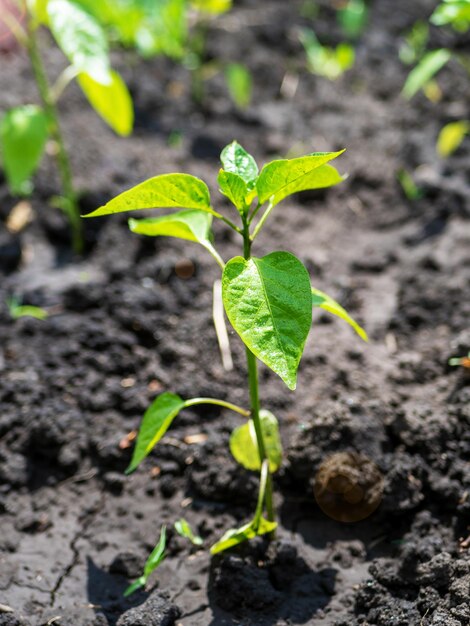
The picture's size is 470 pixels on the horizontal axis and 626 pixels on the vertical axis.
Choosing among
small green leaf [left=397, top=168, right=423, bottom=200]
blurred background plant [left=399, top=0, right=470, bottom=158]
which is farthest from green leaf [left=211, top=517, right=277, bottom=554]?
small green leaf [left=397, top=168, right=423, bottom=200]

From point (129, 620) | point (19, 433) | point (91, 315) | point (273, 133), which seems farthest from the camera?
point (273, 133)

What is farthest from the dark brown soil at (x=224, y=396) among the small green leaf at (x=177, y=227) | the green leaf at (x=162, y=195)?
the green leaf at (x=162, y=195)

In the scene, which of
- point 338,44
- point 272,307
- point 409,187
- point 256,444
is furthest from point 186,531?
point 338,44

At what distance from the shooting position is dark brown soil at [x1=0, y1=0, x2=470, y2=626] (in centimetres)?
171

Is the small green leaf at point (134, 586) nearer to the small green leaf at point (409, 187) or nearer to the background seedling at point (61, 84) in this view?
the background seedling at point (61, 84)

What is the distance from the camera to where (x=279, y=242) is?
2.98 meters

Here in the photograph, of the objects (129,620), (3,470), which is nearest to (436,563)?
(129,620)

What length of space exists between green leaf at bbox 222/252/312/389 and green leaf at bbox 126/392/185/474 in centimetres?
40

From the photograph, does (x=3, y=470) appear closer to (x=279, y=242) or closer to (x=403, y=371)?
(x=403, y=371)

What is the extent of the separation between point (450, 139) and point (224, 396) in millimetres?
1755

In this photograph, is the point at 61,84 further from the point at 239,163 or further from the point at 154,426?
the point at 154,426

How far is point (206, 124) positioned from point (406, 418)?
2.28 meters

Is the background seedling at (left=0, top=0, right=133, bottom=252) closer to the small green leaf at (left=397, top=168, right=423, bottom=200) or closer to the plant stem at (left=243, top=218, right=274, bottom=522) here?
the plant stem at (left=243, top=218, right=274, bottom=522)

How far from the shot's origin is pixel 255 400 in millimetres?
1639
